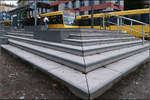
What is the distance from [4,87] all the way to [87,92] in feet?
7.06

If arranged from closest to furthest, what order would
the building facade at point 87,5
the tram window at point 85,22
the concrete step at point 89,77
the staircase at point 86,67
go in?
the concrete step at point 89,77 < the staircase at point 86,67 < the tram window at point 85,22 < the building facade at point 87,5

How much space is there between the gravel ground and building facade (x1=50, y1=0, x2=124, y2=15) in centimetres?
2480

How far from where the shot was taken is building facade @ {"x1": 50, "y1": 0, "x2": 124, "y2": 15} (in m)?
30.7

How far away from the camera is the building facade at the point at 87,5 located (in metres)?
30.7

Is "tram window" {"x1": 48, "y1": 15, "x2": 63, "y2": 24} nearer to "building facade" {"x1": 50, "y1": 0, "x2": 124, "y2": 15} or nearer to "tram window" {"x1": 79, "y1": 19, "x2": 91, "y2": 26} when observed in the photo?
"tram window" {"x1": 79, "y1": 19, "x2": 91, "y2": 26}

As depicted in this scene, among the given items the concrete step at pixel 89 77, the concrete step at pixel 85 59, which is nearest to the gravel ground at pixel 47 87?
the concrete step at pixel 89 77

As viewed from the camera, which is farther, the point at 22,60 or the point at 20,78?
the point at 22,60

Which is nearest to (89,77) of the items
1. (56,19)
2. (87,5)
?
(56,19)

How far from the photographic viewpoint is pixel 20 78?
3.62 meters

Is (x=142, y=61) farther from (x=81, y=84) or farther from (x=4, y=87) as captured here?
(x=4, y=87)

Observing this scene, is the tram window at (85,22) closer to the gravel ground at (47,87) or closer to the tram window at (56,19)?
the tram window at (56,19)

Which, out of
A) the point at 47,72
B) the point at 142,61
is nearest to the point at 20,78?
the point at 47,72

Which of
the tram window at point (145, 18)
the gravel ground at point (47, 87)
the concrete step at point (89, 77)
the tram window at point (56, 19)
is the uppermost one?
the tram window at point (56, 19)

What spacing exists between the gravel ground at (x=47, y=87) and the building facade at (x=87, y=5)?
81.4ft
